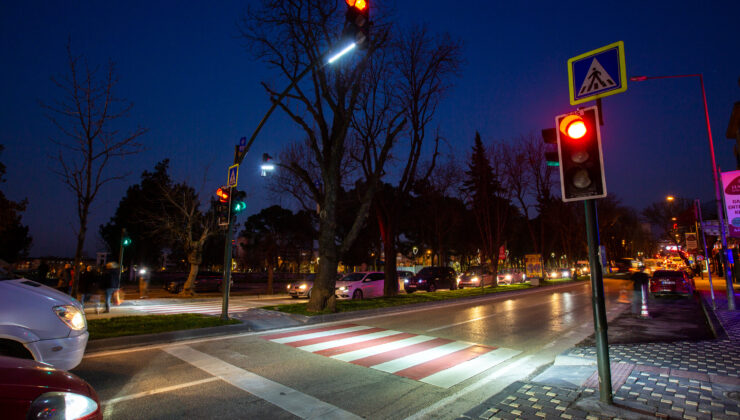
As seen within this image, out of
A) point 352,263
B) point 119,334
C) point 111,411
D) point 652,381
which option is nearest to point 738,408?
point 652,381

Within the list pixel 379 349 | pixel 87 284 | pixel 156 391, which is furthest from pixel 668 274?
pixel 87 284

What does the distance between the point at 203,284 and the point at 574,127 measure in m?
27.5

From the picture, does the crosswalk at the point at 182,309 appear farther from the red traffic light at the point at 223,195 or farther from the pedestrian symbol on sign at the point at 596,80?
the pedestrian symbol on sign at the point at 596,80

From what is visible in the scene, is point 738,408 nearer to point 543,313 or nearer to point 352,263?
point 543,313

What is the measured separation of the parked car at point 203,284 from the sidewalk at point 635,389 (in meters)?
24.8

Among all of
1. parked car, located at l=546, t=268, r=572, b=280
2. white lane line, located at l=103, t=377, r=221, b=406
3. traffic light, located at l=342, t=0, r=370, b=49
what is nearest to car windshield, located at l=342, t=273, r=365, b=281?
white lane line, located at l=103, t=377, r=221, b=406

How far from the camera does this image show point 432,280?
91.3ft

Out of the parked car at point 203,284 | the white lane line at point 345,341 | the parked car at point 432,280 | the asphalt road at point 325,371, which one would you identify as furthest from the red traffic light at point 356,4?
the parked car at point 203,284

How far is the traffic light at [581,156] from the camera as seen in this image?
448 cm

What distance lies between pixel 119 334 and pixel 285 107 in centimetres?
877

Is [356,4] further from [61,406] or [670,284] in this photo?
[670,284]

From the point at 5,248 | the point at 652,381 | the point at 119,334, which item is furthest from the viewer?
the point at 5,248

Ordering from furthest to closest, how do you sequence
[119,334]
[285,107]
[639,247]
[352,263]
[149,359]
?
[639,247], [352,263], [285,107], [119,334], [149,359]

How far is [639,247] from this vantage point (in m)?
93.7
